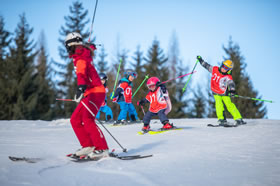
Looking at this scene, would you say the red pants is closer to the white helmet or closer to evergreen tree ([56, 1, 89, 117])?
the white helmet

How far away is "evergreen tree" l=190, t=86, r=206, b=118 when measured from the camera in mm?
29980

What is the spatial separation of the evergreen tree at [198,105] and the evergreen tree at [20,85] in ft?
53.4

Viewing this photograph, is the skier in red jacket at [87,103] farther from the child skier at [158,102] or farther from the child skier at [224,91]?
the child skier at [224,91]

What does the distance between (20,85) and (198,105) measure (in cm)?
1809

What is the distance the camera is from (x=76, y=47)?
4215 mm

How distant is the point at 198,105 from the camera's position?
30.5 m

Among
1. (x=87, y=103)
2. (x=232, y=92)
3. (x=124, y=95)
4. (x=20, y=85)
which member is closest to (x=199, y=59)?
(x=232, y=92)

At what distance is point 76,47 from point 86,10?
3144cm

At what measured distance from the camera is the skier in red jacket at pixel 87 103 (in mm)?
4094

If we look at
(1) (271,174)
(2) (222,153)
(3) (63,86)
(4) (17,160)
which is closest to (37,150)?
(4) (17,160)

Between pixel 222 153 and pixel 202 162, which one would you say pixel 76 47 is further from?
pixel 222 153

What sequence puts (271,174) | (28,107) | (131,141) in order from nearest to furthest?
1. (271,174)
2. (131,141)
3. (28,107)

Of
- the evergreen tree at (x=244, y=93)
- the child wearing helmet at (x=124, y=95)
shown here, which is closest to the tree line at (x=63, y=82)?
the evergreen tree at (x=244, y=93)

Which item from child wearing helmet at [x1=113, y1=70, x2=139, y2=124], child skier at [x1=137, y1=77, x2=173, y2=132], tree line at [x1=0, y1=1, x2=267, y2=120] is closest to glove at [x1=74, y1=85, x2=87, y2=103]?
child skier at [x1=137, y1=77, x2=173, y2=132]
